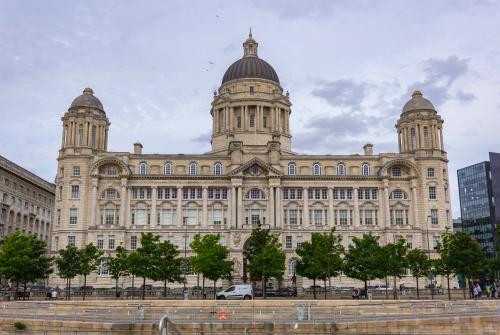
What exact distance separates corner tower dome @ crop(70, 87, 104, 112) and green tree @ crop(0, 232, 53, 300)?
1377 inches

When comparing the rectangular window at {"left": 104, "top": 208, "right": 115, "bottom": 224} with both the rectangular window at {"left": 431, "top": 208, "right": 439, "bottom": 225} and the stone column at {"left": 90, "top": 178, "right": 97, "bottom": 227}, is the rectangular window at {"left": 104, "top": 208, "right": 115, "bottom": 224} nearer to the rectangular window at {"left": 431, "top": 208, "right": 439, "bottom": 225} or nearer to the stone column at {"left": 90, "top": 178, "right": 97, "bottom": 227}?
the stone column at {"left": 90, "top": 178, "right": 97, "bottom": 227}

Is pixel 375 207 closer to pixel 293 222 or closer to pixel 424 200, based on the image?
pixel 424 200

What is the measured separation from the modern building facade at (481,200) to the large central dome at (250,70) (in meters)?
57.3

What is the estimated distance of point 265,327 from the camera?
3431 centimetres

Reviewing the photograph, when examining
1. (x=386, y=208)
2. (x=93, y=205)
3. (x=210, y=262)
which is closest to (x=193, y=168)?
(x=93, y=205)

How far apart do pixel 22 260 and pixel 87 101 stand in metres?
40.8

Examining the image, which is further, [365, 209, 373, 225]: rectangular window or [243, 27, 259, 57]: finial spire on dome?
[243, 27, 259, 57]: finial spire on dome

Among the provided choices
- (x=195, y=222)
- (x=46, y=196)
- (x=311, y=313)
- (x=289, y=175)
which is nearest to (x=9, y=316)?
(x=311, y=313)

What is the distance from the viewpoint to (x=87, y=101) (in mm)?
94500

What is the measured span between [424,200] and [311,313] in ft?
191

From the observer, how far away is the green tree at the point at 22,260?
60.0 meters

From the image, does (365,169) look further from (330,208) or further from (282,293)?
(282,293)

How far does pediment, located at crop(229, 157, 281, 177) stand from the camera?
90.1m

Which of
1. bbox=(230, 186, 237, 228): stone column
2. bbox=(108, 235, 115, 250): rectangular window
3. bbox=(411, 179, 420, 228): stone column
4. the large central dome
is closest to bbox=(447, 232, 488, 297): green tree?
bbox=(411, 179, 420, 228): stone column
